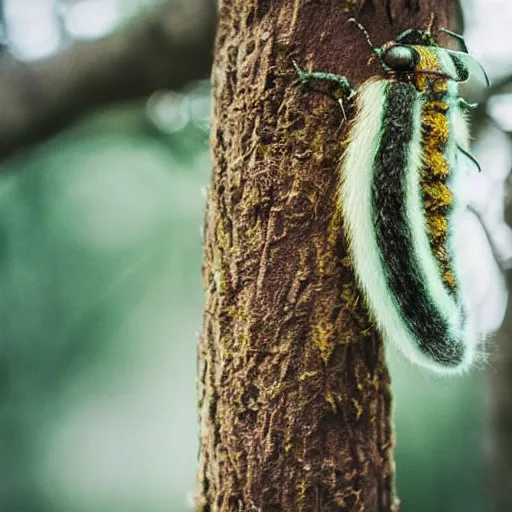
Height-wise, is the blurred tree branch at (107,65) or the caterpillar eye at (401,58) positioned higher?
the blurred tree branch at (107,65)

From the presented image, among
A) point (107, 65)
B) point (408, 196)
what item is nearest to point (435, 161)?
point (408, 196)

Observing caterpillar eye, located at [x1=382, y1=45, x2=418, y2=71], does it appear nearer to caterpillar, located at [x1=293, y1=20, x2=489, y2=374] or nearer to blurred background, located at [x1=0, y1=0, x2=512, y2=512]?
caterpillar, located at [x1=293, y1=20, x2=489, y2=374]

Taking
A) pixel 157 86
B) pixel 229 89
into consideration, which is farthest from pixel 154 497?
pixel 229 89

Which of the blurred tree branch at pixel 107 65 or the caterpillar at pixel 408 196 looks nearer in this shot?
the caterpillar at pixel 408 196

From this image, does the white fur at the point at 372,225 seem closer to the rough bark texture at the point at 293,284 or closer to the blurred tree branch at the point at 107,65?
the rough bark texture at the point at 293,284

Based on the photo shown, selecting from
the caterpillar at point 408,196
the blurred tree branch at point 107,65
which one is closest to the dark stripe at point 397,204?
the caterpillar at point 408,196
